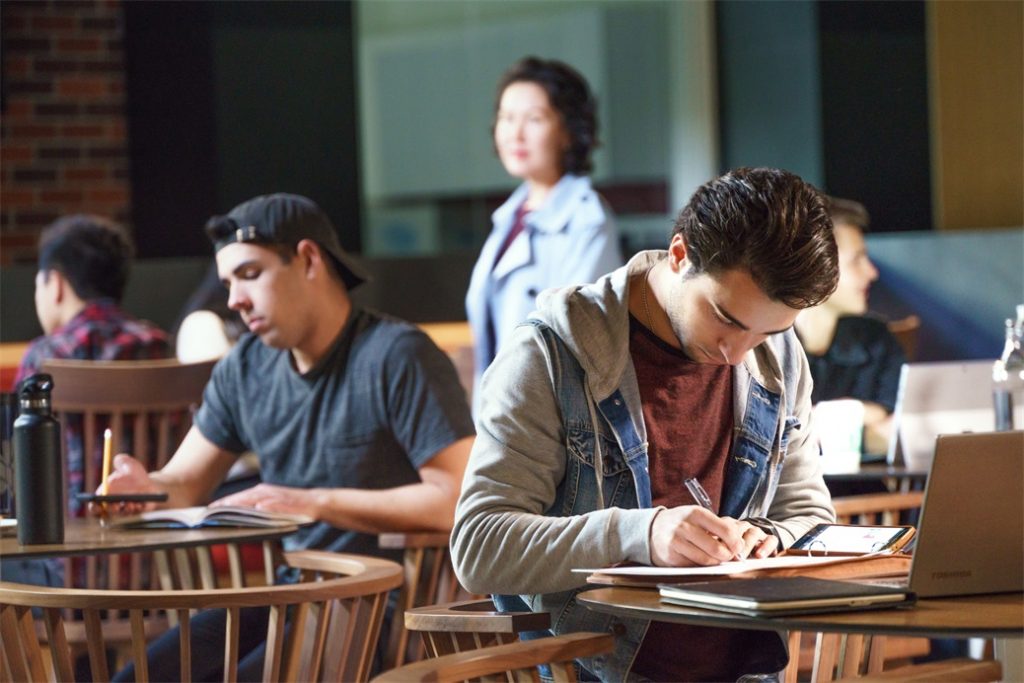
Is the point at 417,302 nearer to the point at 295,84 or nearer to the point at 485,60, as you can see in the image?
the point at 295,84

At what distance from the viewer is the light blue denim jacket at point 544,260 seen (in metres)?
4.24

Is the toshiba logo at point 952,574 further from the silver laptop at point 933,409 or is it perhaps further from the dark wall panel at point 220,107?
the dark wall panel at point 220,107

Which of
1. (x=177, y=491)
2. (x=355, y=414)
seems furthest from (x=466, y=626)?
(x=177, y=491)

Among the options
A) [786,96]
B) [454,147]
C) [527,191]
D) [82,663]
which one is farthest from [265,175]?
[82,663]

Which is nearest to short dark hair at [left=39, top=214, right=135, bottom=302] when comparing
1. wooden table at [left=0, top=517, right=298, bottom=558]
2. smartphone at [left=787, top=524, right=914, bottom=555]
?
wooden table at [left=0, top=517, right=298, bottom=558]

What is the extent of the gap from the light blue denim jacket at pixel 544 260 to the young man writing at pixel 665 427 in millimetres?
2170

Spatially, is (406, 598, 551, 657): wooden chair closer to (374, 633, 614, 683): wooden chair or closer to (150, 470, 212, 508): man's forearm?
(374, 633, 614, 683): wooden chair

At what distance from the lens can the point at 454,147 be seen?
8391 millimetres

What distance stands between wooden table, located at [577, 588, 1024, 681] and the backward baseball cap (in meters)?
1.42

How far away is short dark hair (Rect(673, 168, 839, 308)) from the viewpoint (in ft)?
5.81

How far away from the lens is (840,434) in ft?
10.4

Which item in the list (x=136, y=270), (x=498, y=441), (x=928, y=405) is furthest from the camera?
(x=136, y=270)

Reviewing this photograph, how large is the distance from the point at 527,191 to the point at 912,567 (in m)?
3.00

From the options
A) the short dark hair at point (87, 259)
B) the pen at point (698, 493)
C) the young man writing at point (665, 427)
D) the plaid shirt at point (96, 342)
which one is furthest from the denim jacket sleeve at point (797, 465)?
the short dark hair at point (87, 259)
